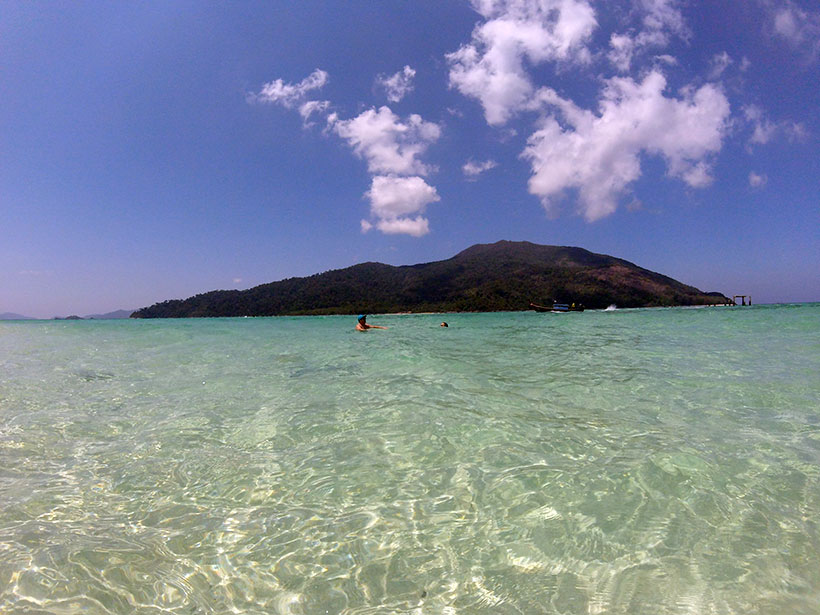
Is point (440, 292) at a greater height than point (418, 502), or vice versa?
point (440, 292)

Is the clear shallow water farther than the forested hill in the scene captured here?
No

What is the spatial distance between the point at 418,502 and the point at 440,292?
146 metres

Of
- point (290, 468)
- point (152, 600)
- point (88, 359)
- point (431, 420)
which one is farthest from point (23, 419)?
point (88, 359)

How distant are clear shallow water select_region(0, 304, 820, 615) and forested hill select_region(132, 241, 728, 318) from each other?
12007 cm

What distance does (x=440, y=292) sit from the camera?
14912cm

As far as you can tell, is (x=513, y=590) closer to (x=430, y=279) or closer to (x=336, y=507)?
(x=336, y=507)

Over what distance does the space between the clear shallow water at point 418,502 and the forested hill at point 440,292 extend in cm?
12007

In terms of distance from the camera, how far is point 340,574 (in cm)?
269

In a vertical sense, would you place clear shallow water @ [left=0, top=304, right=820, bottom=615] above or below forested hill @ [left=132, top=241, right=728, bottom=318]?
below

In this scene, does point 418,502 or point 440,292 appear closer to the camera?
point 418,502

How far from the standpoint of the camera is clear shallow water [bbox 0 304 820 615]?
98.8 inches

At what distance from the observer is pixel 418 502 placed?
11.9 feet

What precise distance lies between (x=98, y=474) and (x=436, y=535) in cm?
376

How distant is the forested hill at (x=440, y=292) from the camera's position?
13200 cm
